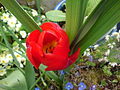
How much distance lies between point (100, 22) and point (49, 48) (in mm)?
142

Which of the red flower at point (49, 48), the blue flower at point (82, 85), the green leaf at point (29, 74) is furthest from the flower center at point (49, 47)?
the blue flower at point (82, 85)

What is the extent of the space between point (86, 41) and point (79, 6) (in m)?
0.11

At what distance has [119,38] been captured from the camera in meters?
1.16

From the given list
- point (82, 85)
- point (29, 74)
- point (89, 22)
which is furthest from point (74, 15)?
point (82, 85)

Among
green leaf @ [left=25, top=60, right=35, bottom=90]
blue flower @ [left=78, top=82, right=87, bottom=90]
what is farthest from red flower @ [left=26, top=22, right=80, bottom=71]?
blue flower @ [left=78, top=82, right=87, bottom=90]

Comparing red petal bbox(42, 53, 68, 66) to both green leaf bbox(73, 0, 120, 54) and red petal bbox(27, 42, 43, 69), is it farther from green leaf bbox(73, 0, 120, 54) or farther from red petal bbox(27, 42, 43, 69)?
green leaf bbox(73, 0, 120, 54)

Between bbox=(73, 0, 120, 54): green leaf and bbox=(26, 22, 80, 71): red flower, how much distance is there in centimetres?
9

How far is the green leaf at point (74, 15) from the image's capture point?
23.6 inches

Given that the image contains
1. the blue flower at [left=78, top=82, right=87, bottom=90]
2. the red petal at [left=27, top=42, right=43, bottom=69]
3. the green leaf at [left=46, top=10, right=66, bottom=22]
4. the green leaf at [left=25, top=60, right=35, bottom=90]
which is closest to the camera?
the red petal at [left=27, top=42, right=43, bottom=69]

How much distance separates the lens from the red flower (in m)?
0.55

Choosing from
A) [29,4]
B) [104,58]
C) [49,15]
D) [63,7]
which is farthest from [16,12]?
[29,4]

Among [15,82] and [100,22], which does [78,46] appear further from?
[15,82]

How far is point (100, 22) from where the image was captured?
0.63 m

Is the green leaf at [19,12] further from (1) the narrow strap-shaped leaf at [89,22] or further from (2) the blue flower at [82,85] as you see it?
(2) the blue flower at [82,85]
